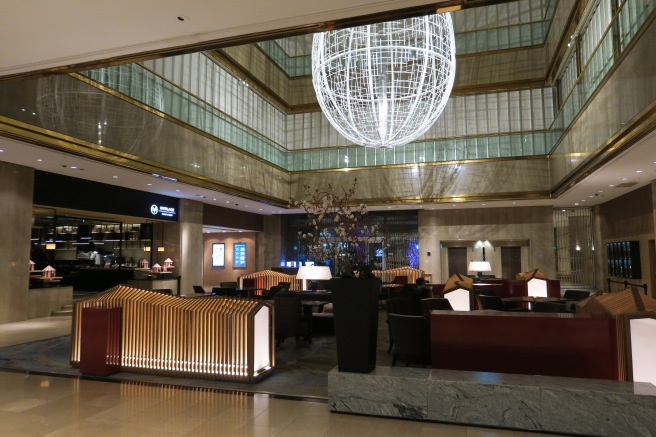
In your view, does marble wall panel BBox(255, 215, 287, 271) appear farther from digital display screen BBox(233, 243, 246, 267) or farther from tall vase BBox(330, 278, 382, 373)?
tall vase BBox(330, 278, 382, 373)

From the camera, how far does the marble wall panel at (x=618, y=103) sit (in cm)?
682

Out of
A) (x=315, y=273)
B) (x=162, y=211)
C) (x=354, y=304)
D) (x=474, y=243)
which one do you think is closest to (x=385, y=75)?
(x=315, y=273)

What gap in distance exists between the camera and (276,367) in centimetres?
586

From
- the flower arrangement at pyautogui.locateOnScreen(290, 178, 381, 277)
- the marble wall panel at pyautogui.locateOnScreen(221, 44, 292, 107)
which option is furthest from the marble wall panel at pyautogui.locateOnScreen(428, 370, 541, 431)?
the marble wall panel at pyautogui.locateOnScreen(221, 44, 292, 107)

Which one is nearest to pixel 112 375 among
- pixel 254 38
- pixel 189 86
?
pixel 254 38

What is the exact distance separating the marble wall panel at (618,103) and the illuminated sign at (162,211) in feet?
39.3

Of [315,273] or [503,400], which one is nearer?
[503,400]

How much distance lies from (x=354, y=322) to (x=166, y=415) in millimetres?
1880

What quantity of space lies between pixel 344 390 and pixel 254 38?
124 inches

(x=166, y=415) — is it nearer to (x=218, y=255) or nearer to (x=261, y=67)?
(x=261, y=67)

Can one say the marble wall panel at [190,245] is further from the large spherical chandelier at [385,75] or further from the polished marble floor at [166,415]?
the polished marble floor at [166,415]

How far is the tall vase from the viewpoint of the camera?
4109 millimetres

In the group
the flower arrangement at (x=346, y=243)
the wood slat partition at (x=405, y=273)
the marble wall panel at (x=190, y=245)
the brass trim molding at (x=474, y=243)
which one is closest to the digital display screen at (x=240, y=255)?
the marble wall panel at (x=190, y=245)

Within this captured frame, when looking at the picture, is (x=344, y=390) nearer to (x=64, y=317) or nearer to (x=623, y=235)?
(x=64, y=317)
